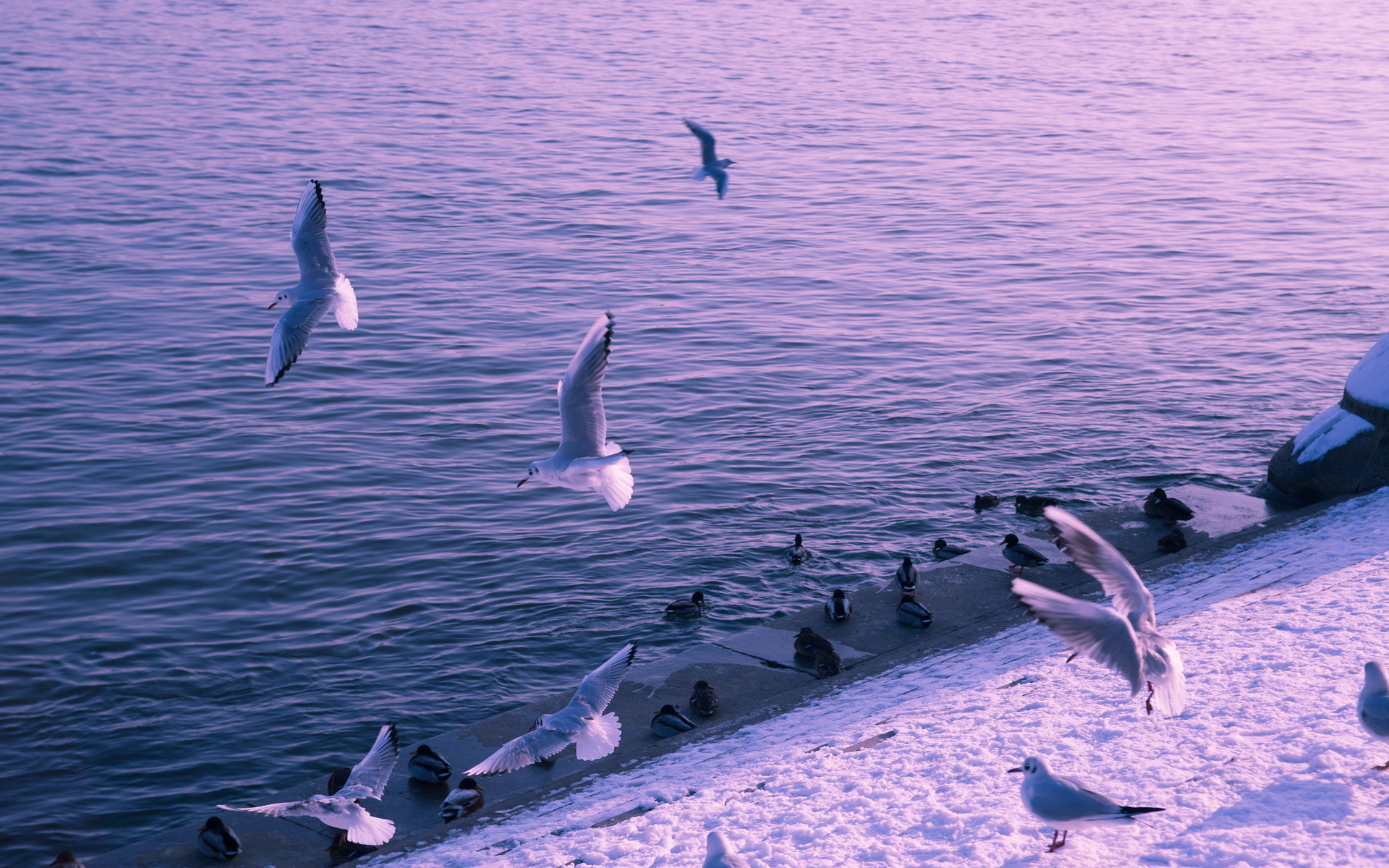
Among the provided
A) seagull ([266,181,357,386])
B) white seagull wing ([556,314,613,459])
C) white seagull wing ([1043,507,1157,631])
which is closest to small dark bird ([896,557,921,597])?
white seagull wing ([556,314,613,459])

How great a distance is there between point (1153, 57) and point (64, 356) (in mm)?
63720

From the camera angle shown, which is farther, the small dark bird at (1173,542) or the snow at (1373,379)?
the snow at (1373,379)

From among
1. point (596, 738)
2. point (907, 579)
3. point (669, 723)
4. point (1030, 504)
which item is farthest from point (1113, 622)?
point (1030, 504)

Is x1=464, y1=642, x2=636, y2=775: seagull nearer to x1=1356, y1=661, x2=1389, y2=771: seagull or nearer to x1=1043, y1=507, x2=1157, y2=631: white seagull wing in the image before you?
x1=1043, y1=507, x2=1157, y2=631: white seagull wing

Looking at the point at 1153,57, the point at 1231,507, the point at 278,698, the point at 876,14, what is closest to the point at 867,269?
the point at 1231,507

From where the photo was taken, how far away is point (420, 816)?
1038 cm

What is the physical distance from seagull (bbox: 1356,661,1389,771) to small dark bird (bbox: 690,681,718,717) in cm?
532

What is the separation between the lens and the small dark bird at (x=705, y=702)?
37.7 ft

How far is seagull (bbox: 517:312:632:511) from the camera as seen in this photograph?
8.93 m

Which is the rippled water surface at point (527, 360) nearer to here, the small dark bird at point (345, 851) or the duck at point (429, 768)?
the duck at point (429, 768)

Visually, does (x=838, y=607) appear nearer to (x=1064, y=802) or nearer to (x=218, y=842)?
(x=218, y=842)

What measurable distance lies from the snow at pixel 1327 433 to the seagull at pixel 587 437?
1105cm

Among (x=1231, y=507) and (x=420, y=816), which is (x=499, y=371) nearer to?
(x=1231, y=507)

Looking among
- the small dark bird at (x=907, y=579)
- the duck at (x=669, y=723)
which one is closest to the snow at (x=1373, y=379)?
the small dark bird at (x=907, y=579)
